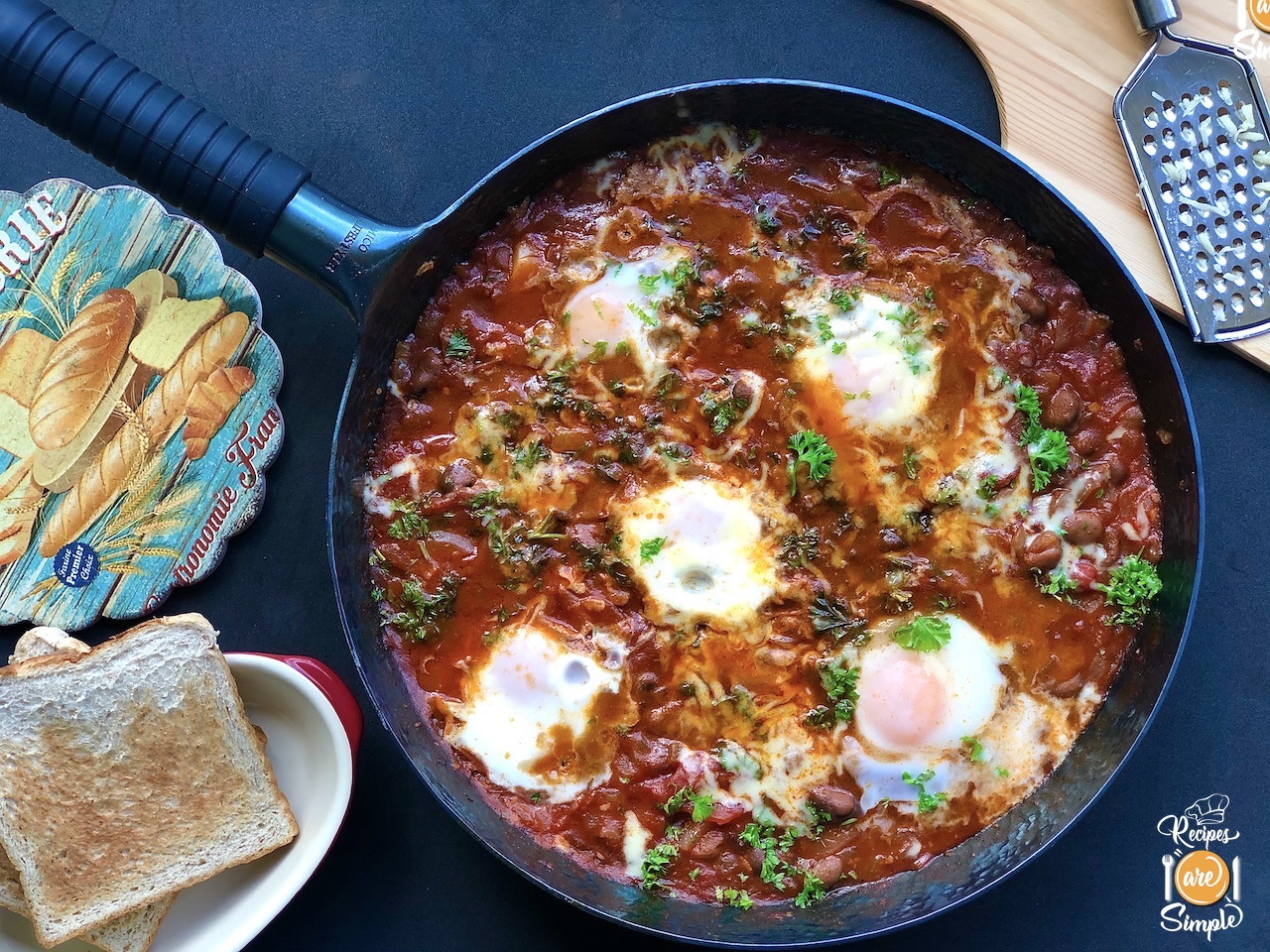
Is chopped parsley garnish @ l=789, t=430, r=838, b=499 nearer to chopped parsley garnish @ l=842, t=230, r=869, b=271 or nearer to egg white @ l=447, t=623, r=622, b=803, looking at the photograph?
chopped parsley garnish @ l=842, t=230, r=869, b=271

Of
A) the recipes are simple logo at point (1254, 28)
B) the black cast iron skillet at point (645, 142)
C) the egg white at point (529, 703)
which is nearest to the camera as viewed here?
the black cast iron skillet at point (645, 142)

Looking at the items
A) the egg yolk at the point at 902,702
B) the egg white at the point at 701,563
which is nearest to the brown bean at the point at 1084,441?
the egg yolk at the point at 902,702

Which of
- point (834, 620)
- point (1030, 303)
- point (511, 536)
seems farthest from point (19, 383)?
point (1030, 303)

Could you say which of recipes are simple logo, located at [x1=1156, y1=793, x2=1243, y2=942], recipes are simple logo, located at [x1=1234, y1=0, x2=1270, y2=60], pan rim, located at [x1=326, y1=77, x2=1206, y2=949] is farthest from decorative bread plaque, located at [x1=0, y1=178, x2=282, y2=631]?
recipes are simple logo, located at [x1=1234, y1=0, x2=1270, y2=60]

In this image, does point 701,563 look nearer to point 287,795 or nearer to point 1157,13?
point 287,795

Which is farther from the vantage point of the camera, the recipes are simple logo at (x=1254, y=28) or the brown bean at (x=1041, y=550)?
the recipes are simple logo at (x=1254, y=28)

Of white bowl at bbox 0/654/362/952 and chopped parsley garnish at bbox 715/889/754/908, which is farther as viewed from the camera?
chopped parsley garnish at bbox 715/889/754/908

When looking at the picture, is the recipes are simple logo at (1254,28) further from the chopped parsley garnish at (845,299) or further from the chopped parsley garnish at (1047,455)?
the chopped parsley garnish at (845,299)
